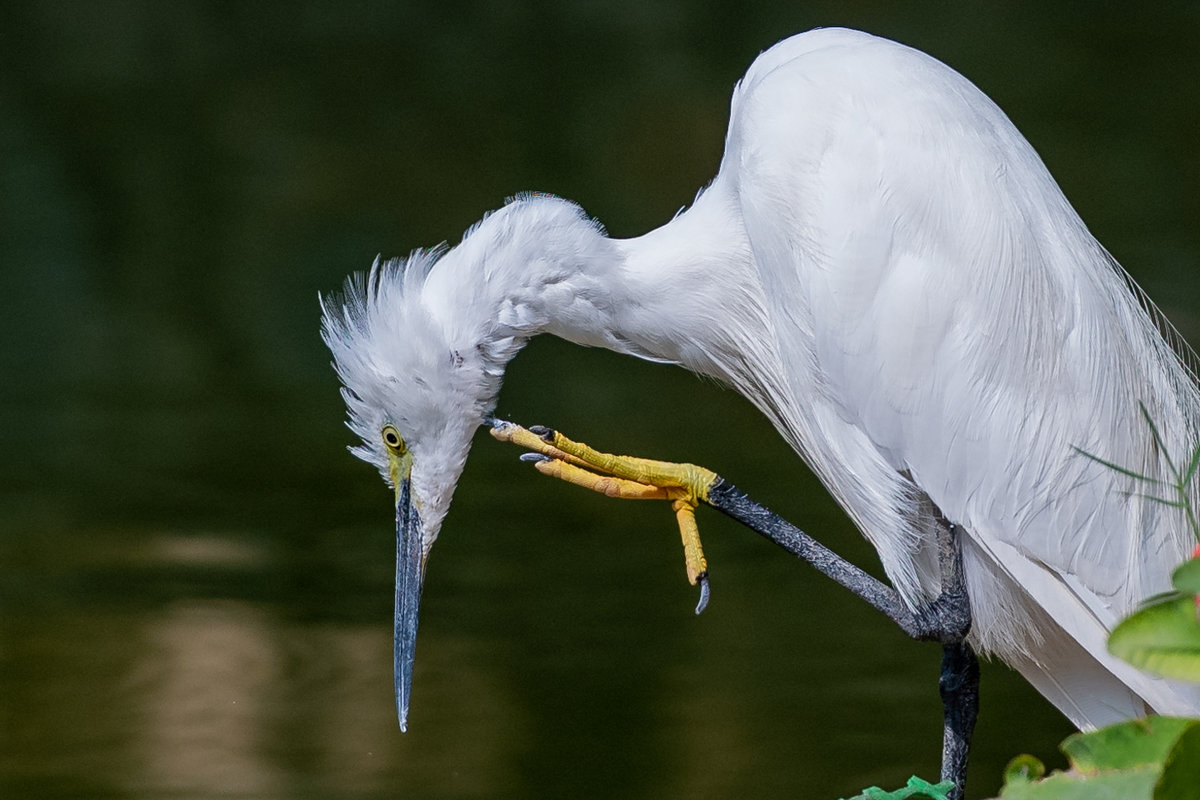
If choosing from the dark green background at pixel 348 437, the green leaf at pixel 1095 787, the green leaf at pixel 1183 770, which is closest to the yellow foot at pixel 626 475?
the dark green background at pixel 348 437

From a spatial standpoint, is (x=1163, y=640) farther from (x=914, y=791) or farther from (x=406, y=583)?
(x=406, y=583)

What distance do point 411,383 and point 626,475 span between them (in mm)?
405

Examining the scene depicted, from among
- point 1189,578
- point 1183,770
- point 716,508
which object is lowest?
point 1183,770

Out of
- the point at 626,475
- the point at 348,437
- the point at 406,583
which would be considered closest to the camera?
the point at 626,475

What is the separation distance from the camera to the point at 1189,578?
1.09 meters

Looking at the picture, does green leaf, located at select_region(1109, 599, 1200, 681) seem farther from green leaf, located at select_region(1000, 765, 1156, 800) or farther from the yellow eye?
the yellow eye

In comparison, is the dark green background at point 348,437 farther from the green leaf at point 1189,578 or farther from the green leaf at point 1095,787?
the green leaf at point 1189,578

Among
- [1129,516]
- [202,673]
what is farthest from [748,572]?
[1129,516]

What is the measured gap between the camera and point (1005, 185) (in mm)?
2473

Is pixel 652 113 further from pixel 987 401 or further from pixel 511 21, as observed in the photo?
pixel 987 401

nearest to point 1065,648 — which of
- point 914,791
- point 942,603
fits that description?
point 942,603

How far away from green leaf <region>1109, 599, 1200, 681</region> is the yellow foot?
1.44 meters

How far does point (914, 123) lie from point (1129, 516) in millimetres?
715

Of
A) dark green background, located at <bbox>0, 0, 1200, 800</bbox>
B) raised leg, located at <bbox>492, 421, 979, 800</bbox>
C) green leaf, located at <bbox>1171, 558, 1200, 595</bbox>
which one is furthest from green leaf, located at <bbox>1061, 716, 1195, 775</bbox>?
dark green background, located at <bbox>0, 0, 1200, 800</bbox>
